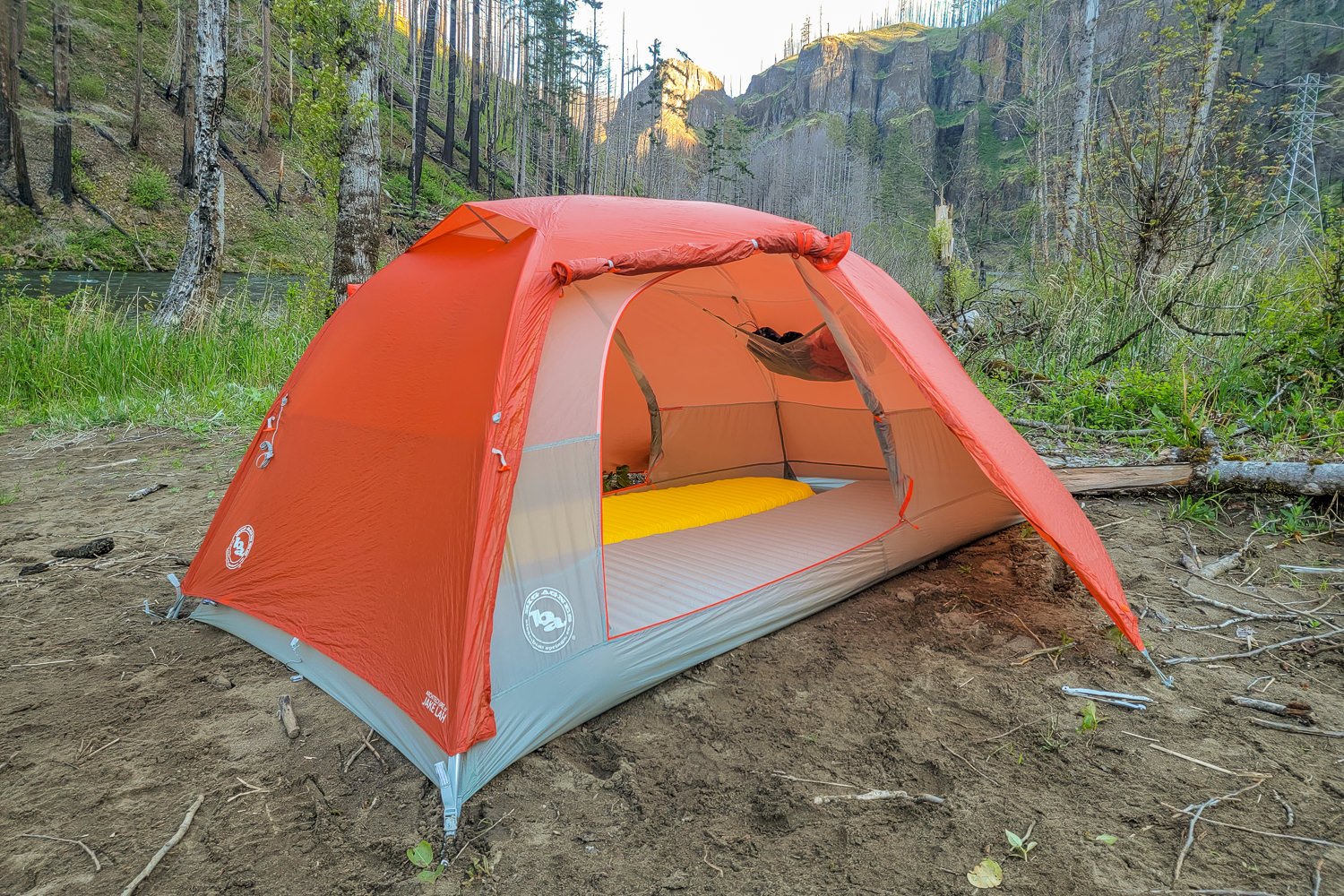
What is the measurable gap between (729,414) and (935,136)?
4816 centimetres

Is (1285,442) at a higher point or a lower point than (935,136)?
lower

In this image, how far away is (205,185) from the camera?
7.26 m

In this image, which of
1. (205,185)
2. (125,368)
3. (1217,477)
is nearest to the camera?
(1217,477)

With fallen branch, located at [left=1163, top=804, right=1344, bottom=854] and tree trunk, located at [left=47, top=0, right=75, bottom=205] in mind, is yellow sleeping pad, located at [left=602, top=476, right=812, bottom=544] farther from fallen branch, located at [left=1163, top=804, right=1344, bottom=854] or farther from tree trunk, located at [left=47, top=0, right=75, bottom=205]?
tree trunk, located at [left=47, top=0, right=75, bottom=205]

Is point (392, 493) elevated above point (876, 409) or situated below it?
below

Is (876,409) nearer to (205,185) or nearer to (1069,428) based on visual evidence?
(1069,428)

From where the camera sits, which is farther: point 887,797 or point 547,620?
point 547,620

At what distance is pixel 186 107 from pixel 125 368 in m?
22.9

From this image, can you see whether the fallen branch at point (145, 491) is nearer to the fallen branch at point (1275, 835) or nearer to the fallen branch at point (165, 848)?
the fallen branch at point (165, 848)

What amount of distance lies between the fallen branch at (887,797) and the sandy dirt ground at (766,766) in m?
0.02

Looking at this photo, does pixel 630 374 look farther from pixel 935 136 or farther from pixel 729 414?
pixel 935 136

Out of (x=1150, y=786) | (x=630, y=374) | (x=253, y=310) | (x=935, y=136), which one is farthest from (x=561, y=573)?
(x=935, y=136)

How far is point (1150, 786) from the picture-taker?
1.75 meters

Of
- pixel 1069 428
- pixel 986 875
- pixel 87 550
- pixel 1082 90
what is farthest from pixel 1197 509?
pixel 1082 90
